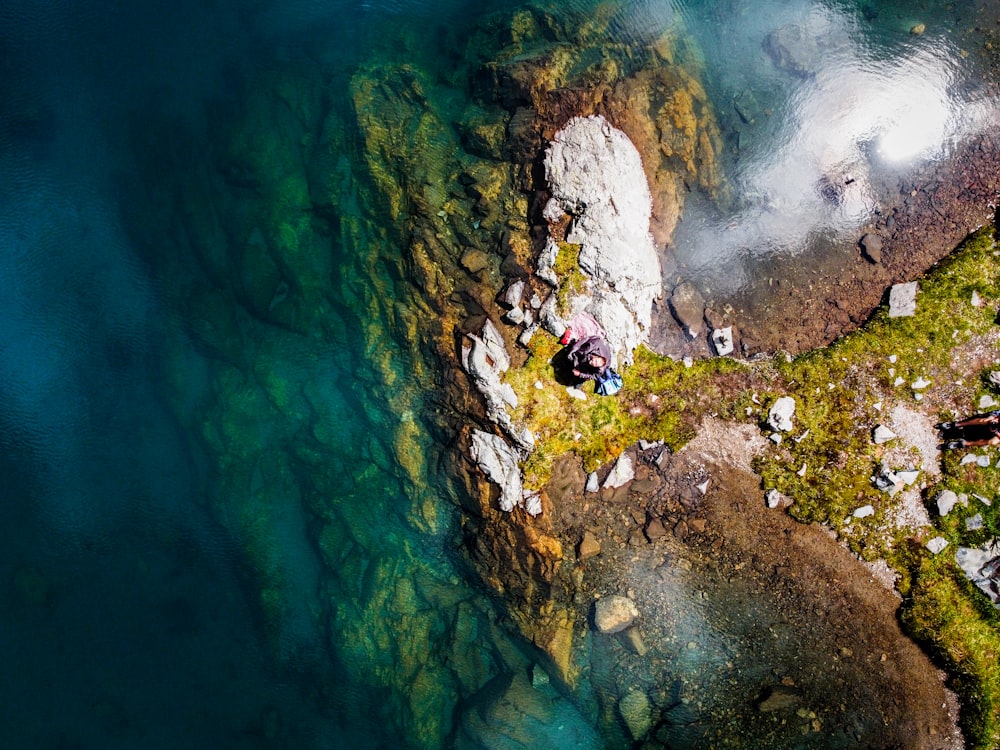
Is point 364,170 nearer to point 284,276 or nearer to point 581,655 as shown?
point 284,276

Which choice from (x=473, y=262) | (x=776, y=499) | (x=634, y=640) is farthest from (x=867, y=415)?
(x=473, y=262)

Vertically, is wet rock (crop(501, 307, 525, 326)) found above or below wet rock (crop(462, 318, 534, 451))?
above

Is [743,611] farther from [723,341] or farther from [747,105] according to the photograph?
[747,105]

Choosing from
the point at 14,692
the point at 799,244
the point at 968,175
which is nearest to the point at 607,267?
the point at 799,244

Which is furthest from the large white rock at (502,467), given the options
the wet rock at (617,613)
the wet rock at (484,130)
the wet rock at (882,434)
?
the wet rock at (882,434)

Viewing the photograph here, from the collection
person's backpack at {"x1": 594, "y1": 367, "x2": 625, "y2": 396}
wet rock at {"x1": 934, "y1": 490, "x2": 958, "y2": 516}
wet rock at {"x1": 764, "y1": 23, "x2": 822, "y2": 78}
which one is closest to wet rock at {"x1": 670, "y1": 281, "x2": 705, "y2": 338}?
person's backpack at {"x1": 594, "y1": 367, "x2": 625, "y2": 396}

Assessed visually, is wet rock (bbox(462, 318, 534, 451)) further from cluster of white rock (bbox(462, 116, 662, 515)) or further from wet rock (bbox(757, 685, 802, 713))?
wet rock (bbox(757, 685, 802, 713))
